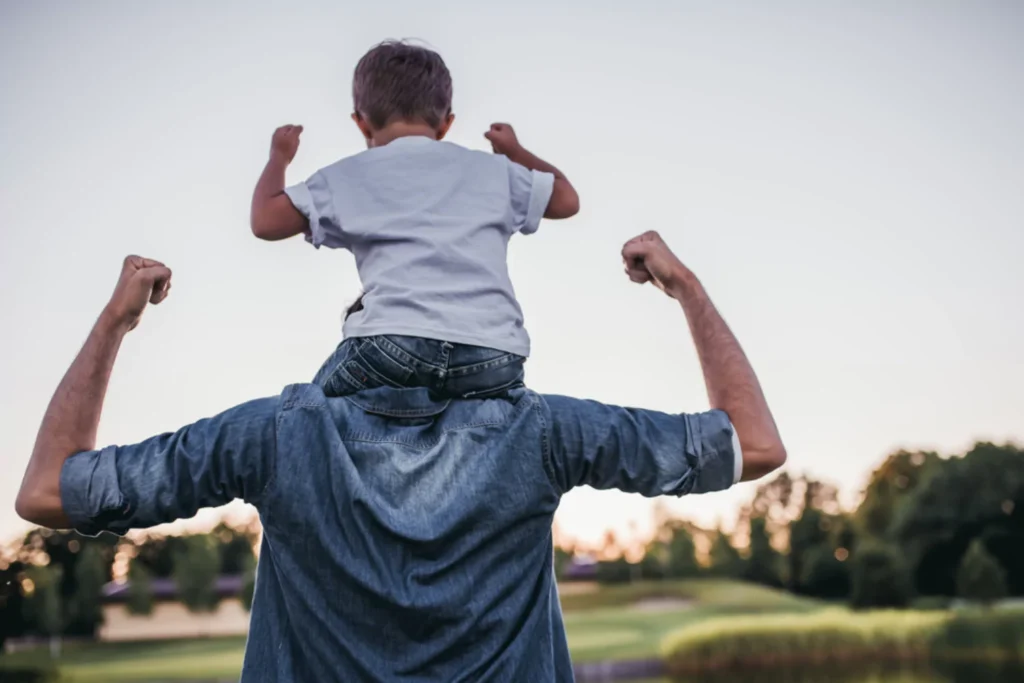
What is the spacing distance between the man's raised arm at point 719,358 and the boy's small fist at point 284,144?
60cm

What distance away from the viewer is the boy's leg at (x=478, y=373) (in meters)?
1.61

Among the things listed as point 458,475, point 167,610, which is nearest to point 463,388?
point 458,475

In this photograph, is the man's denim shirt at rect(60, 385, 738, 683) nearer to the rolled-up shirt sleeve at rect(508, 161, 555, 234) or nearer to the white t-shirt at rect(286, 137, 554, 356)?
the white t-shirt at rect(286, 137, 554, 356)

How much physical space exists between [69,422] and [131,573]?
148ft

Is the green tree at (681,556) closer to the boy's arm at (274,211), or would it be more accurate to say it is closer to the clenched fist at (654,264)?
the clenched fist at (654,264)

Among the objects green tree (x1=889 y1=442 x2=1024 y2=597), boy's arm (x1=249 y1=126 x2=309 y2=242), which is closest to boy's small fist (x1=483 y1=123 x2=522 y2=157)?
boy's arm (x1=249 y1=126 x2=309 y2=242)

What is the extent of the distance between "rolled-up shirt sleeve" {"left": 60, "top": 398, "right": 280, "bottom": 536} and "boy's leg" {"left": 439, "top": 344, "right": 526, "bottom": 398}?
268mm

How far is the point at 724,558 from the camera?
50.3m

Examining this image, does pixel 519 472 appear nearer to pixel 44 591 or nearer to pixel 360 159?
pixel 360 159

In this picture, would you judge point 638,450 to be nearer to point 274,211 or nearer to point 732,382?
point 732,382

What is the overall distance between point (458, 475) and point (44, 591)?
39.7 metres

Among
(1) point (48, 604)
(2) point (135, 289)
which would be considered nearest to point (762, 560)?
(1) point (48, 604)

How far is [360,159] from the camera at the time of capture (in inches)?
70.6

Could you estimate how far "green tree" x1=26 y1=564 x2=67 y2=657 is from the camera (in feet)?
117
